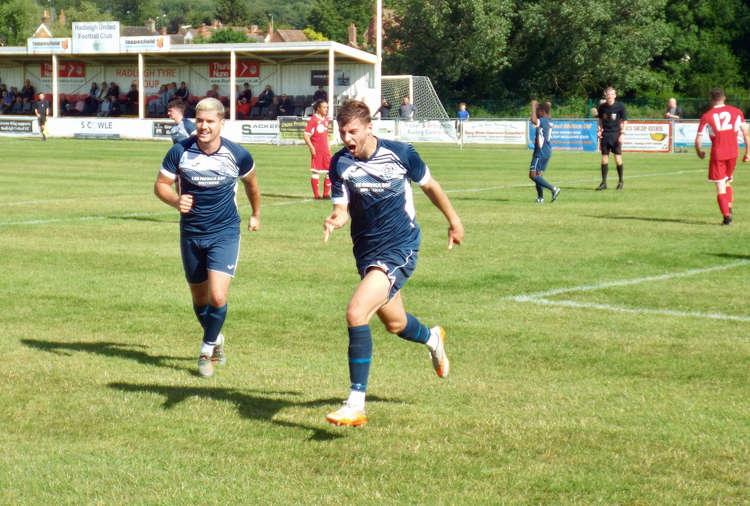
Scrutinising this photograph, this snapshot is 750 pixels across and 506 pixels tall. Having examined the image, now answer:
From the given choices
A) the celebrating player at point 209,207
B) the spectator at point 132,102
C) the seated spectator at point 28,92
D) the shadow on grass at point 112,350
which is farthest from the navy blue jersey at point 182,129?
the seated spectator at point 28,92

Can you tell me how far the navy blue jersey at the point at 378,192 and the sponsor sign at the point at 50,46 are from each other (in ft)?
172

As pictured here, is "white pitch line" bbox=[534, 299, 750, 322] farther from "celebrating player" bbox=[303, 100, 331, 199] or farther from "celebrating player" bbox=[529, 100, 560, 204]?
"celebrating player" bbox=[303, 100, 331, 199]

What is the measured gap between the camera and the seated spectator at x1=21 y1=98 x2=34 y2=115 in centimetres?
5794

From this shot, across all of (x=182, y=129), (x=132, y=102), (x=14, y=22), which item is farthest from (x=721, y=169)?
(x=14, y=22)

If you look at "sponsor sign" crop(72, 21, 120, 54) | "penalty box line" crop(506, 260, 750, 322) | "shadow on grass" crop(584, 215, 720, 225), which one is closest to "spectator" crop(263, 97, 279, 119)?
"sponsor sign" crop(72, 21, 120, 54)

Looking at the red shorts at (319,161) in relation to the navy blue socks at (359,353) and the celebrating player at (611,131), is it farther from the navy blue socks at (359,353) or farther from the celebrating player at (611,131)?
the navy blue socks at (359,353)

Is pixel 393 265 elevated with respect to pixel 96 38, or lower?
lower

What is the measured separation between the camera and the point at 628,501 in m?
4.59

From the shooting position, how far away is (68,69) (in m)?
59.7

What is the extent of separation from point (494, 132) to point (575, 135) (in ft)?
13.8

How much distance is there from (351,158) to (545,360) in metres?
2.33

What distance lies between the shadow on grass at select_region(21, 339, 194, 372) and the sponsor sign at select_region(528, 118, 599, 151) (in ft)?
116

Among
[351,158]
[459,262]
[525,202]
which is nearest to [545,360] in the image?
[351,158]

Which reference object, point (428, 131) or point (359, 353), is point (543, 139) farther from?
point (428, 131)
